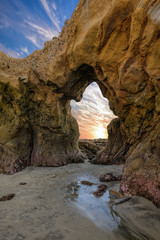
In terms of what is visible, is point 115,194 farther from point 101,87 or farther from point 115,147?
point 101,87

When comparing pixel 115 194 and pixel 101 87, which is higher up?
pixel 101 87

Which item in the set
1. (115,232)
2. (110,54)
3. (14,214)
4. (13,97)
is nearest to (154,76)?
(110,54)

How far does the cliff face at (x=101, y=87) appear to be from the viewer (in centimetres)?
421

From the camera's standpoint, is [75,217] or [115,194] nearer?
[75,217]

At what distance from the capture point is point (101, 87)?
8.94 metres

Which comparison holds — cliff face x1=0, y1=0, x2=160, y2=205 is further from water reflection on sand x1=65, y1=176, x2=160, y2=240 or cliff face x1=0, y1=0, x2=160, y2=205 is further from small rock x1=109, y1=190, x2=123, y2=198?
water reflection on sand x1=65, y1=176, x2=160, y2=240

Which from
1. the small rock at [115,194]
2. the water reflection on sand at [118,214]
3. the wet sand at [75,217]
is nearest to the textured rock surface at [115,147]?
the small rock at [115,194]

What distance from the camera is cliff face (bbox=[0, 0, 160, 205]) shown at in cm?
421

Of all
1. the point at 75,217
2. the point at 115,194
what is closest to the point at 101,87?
the point at 115,194

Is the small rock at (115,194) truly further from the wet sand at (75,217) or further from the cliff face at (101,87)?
the cliff face at (101,87)

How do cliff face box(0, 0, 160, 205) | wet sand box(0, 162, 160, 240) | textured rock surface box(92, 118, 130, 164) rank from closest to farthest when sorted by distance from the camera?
wet sand box(0, 162, 160, 240), cliff face box(0, 0, 160, 205), textured rock surface box(92, 118, 130, 164)

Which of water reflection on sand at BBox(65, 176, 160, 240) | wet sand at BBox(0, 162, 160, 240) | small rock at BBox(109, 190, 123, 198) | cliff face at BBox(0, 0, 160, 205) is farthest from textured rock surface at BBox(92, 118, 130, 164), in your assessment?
wet sand at BBox(0, 162, 160, 240)

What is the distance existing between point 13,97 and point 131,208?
8529mm

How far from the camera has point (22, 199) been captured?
381 centimetres
